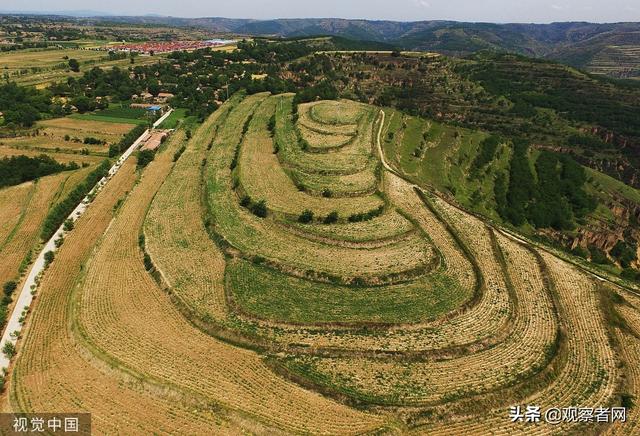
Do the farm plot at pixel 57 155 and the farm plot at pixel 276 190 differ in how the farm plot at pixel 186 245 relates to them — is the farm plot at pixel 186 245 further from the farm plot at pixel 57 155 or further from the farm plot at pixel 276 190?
the farm plot at pixel 57 155

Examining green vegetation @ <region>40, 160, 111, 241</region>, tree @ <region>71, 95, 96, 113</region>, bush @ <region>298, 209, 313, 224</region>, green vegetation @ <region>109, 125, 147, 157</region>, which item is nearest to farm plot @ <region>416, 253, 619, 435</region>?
bush @ <region>298, 209, 313, 224</region>

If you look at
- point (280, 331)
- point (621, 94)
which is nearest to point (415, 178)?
point (280, 331)

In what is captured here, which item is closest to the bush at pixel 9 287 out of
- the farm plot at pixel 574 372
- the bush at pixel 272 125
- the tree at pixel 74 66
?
the farm plot at pixel 574 372

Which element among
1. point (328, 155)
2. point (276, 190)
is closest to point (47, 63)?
point (328, 155)

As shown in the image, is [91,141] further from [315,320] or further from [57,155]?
[315,320]

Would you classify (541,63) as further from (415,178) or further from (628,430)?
(628,430)
